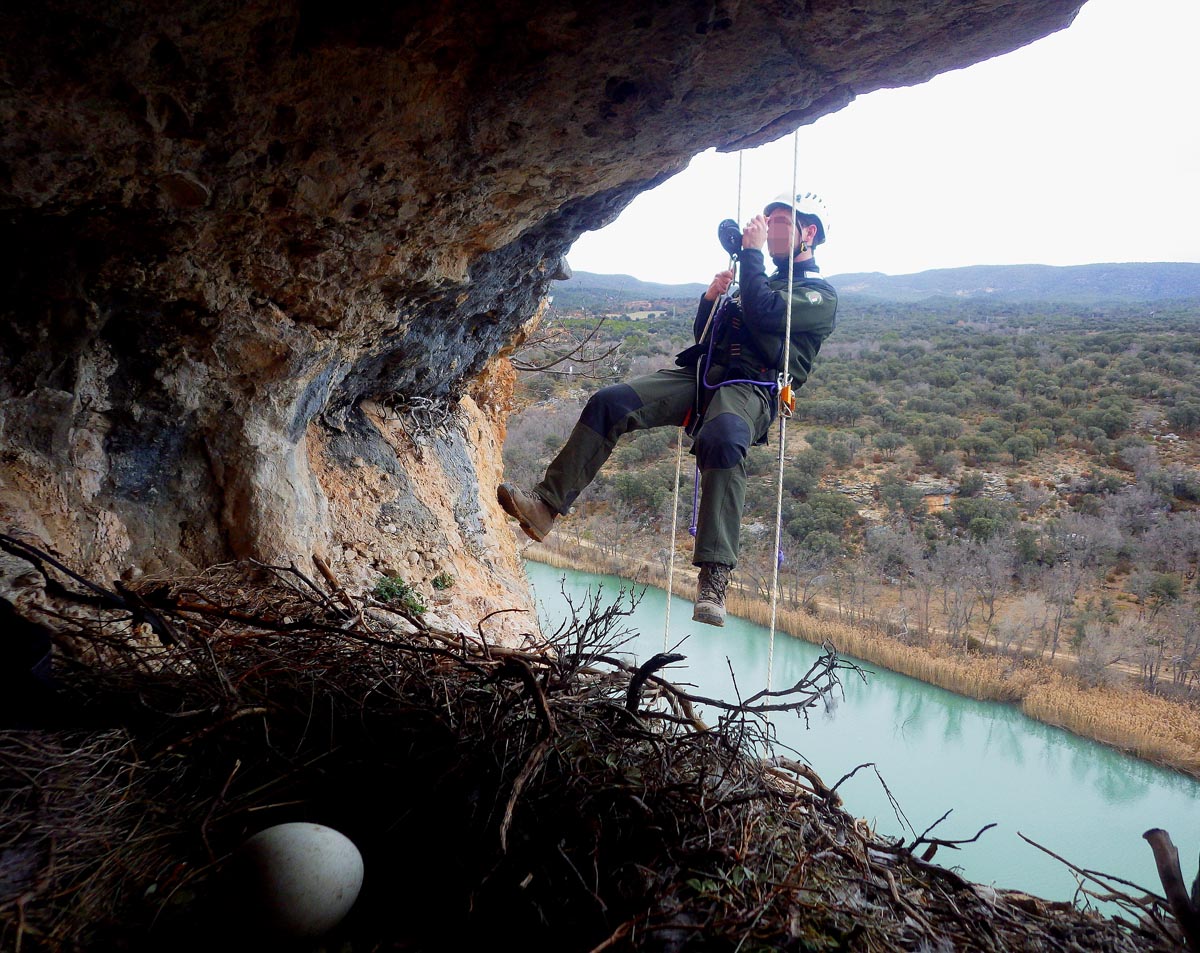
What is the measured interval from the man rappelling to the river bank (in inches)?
183

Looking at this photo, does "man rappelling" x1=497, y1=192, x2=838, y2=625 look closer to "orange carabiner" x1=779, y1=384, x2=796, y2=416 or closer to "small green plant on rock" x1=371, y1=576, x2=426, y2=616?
"orange carabiner" x1=779, y1=384, x2=796, y2=416

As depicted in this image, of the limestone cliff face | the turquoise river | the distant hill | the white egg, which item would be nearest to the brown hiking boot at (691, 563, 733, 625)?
the limestone cliff face

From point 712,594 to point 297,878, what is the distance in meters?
2.67

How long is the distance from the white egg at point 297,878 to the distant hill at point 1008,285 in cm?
3476

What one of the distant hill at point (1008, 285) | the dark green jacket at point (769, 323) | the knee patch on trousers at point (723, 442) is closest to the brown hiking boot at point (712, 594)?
the knee patch on trousers at point (723, 442)

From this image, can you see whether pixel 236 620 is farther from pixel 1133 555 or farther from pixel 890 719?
pixel 1133 555

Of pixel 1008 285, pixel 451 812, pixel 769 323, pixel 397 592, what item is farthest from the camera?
pixel 1008 285

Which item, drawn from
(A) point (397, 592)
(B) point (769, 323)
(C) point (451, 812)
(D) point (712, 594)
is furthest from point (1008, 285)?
(C) point (451, 812)

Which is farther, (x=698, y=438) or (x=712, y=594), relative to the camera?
(x=698, y=438)

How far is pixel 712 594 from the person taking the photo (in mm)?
3941

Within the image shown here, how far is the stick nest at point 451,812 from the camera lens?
1.56 m

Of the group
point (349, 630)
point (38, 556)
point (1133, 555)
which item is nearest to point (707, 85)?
point (349, 630)

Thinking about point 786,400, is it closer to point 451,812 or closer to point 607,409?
point 607,409

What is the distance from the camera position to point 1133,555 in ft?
50.5
